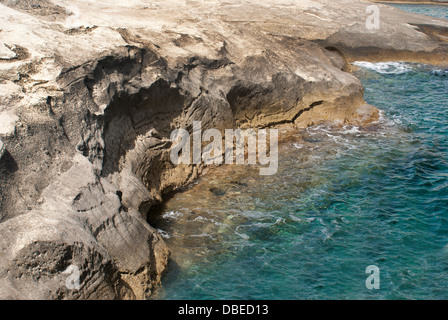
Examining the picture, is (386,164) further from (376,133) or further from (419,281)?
(419,281)

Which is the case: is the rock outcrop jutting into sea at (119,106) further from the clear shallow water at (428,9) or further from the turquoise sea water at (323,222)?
the clear shallow water at (428,9)

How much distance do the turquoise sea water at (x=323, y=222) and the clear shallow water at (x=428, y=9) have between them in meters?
14.1

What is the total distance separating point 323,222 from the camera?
809 cm

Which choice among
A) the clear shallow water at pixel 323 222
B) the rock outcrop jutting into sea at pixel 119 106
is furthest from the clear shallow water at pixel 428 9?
the clear shallow water at pixel 323 222

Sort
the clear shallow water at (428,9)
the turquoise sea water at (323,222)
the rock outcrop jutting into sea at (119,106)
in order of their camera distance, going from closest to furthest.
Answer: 1. the rock outcrop jutting into sea at (119,106)
2. the turquoise sea water at (323,222)
3. the clear shallow water at (428,9)

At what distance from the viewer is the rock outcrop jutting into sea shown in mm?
5789

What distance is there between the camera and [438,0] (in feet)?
86.2

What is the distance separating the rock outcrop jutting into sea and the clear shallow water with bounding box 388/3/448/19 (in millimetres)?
11364

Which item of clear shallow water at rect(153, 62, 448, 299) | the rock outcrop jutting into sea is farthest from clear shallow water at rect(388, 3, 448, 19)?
clear shallow water at rect(153, 62, 448, 299)

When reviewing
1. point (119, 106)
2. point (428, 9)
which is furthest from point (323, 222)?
point (428, 9)

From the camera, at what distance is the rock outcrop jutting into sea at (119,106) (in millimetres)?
5789

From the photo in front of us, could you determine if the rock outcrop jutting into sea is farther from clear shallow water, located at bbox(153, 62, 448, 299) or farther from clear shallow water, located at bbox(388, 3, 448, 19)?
clear shallow water, located at bbox(388, 3, 448, 19)

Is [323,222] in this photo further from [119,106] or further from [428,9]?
[428,9]

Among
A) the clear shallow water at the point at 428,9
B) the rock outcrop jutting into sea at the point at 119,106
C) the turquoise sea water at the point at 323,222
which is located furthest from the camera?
the clear shallow water at the point at 428,9
